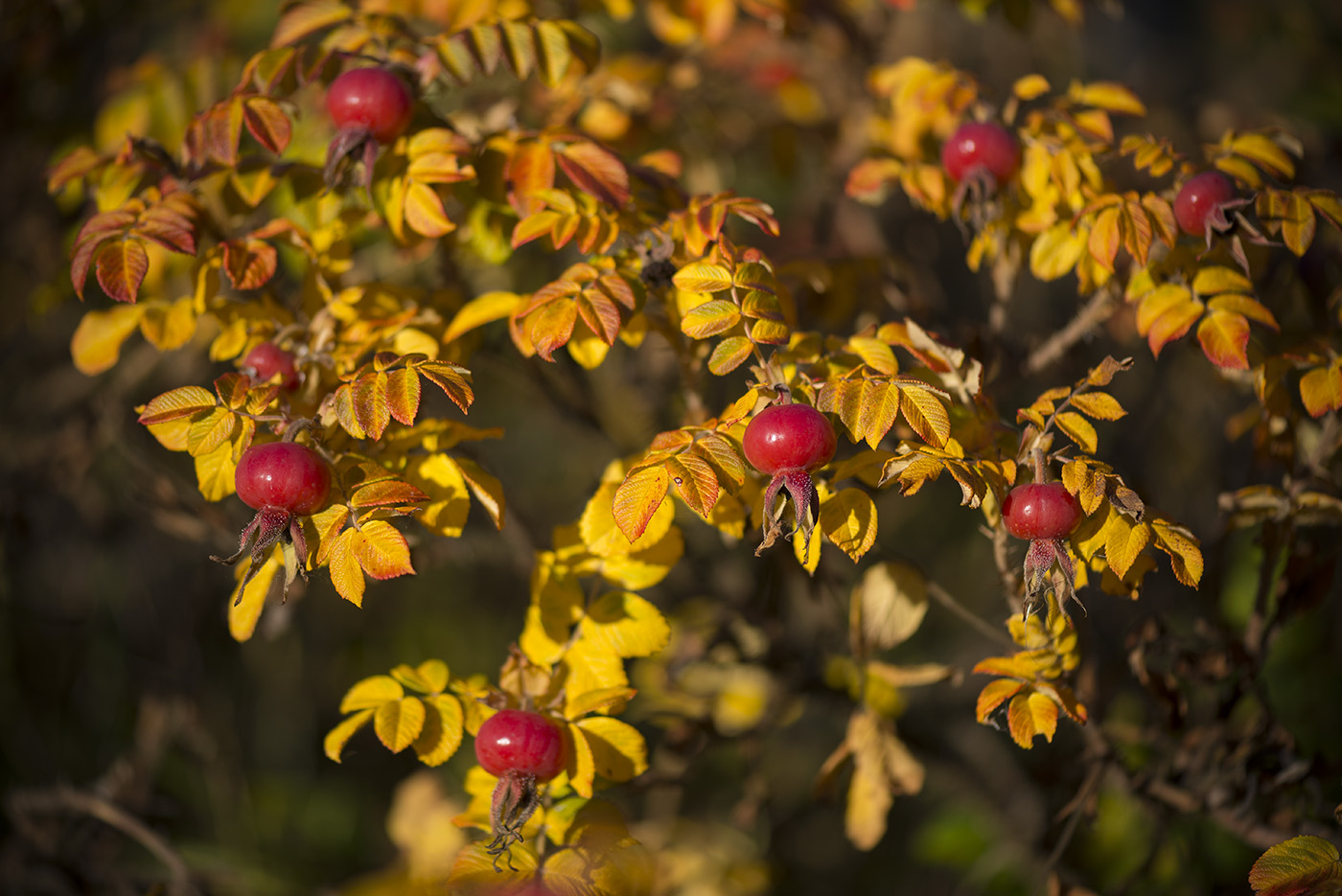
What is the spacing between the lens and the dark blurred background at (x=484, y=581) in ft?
5.35

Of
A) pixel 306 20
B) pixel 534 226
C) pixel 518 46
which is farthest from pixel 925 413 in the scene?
pixel 306 20

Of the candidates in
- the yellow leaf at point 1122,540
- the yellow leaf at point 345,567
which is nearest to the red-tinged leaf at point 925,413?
the yellow leaf at point 1122,540

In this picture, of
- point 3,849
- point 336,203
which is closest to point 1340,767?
A: point 336,203

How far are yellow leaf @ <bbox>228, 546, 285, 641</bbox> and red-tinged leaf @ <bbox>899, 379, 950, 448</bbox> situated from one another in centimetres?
64

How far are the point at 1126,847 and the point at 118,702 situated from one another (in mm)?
2664

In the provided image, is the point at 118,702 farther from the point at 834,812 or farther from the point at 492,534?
the point at 834,812

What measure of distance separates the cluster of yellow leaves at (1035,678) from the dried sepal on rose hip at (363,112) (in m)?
0.87

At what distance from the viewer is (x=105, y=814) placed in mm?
1330

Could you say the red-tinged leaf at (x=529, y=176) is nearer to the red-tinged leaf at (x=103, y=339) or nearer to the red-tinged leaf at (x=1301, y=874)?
the red-tinged leaf at (x=103, y=339)

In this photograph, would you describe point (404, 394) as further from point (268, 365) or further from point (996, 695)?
point (996, 695)

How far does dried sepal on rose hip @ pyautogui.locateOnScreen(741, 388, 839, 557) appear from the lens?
2.60ft

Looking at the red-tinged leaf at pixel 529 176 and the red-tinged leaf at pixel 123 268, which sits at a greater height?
the red-tinged leaf at pixel 529 176

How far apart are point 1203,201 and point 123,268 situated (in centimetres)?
116

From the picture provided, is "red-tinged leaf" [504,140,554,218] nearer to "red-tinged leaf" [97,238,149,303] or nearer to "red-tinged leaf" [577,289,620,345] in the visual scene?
"red-tinged leaf" [577,289,620,345]
